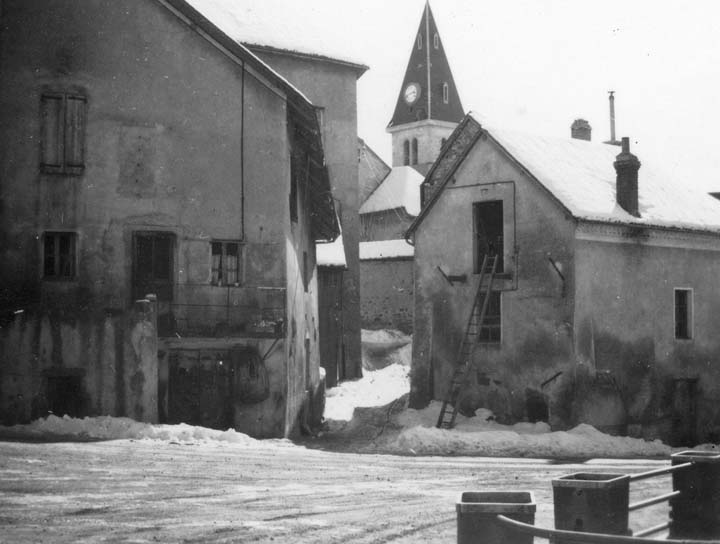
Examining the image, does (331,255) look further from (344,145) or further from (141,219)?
(141,219)

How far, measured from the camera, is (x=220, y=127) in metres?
A: 23.6

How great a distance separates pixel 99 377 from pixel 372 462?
6.19 m

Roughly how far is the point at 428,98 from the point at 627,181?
57833mm

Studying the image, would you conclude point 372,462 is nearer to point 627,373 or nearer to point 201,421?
point 201,421

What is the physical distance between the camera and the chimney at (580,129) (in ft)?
119

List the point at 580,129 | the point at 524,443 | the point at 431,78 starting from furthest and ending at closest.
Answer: the point at 431,78, the point at 580,129, the point at 524,443

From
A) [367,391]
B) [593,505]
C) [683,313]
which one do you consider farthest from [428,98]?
[593,505]

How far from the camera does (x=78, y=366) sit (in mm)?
Answer: 21953

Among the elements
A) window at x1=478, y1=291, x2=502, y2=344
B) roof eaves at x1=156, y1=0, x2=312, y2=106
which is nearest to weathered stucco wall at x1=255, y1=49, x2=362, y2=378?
window at x1=478, y1=291, x2=502, y2=344

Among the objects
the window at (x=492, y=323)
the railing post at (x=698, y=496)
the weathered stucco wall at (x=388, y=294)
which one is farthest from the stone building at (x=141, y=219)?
the weathered stucco wall at (x=388, y=294)

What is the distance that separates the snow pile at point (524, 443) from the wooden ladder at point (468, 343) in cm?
163

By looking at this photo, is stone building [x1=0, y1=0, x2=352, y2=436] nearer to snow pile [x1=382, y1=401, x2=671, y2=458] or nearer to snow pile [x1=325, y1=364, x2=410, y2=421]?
snow pile [x1=382, y1=401, x2=671, y2=458]

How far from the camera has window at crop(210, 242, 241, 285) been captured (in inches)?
922

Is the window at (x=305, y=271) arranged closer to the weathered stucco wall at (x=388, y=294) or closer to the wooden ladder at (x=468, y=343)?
the wooden ladder at (x=468, y=343)
